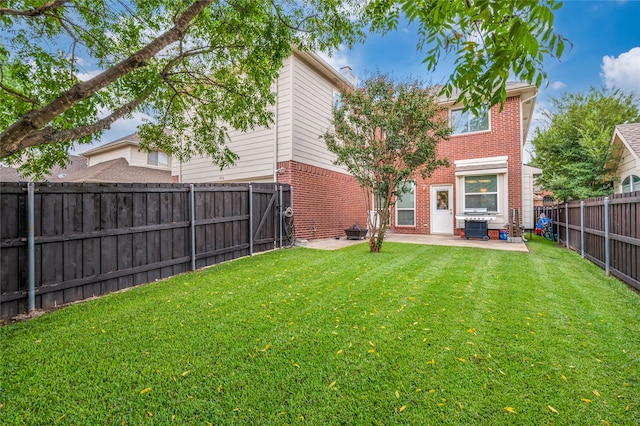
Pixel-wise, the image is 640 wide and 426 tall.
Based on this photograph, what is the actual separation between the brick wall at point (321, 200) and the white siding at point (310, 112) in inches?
16.8

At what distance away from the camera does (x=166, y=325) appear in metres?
3.13

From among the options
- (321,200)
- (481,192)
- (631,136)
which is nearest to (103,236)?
(321,200)

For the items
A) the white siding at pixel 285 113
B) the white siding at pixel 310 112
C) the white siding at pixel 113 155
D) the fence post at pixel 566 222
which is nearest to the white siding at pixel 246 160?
the white siding at pixel 285 113

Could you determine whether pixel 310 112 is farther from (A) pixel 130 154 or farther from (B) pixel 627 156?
(A) pixel 130 154

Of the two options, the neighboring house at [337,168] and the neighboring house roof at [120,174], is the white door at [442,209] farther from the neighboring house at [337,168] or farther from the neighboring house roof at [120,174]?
the neighboring house roof at [120,174]

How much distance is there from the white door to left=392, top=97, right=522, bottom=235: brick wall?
7.8 inches

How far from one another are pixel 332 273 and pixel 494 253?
486 cm

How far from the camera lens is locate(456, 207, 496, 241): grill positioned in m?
10.1

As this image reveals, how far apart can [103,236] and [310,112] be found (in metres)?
7.12

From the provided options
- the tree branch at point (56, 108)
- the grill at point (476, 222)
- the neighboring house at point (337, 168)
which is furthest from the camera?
the grill at point (476, 222)

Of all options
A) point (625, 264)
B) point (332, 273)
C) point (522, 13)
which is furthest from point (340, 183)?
point (522, 13)

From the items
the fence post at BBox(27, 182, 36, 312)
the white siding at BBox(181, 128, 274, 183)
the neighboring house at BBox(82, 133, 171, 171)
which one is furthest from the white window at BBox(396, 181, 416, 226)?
the neighboring house at BBox(82, 133, 171, 171)

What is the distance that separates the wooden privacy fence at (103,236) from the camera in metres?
3.60

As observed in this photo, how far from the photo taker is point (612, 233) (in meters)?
5.21
